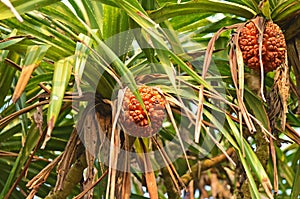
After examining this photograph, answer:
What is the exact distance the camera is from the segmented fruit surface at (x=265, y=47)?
1007 mm

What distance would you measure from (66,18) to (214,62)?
0.32 metres

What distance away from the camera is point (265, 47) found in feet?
3.33

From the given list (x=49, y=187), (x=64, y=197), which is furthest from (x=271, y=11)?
(x=49, y=187)

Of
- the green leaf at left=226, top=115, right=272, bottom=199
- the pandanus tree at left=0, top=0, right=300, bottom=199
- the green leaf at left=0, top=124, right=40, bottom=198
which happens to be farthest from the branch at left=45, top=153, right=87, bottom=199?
the green leaf at left=226, top=115, right=272, bottom=199

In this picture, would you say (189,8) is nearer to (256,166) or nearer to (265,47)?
(265,47)

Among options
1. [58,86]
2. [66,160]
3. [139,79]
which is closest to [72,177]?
[66,160]

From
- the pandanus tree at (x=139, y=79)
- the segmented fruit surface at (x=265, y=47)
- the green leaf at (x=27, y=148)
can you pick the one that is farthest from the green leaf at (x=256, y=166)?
the green leaf at (x=27, y=148)

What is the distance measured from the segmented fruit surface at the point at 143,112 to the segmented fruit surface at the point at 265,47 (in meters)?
0.17

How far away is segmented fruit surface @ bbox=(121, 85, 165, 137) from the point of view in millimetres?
934

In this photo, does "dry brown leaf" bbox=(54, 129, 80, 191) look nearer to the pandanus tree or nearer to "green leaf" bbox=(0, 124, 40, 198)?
the pandanus tree

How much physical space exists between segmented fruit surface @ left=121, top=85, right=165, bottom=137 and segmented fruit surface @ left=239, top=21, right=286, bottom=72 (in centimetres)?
Answer: 17

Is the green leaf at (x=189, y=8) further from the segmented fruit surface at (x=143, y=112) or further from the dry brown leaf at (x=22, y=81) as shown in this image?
the dry brown leaf at (x=22, y=81)

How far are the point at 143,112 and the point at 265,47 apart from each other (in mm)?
249

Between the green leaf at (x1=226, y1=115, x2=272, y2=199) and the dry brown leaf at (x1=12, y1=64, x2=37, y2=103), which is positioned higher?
the dry brown leaf at (x1=12, y1=64, x2=37, y2=103)
